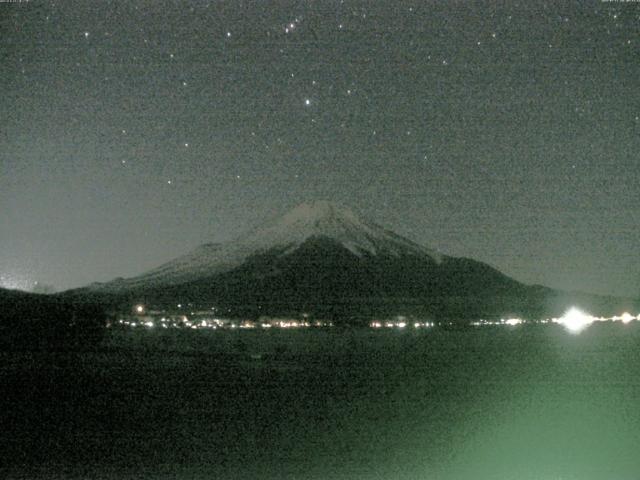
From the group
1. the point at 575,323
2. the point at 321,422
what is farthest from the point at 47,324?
the point at 575,323

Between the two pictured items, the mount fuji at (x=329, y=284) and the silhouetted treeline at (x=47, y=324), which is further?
the mount fuji at (x=329, y=284)

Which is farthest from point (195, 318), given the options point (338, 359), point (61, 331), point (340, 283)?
point (338, 359)

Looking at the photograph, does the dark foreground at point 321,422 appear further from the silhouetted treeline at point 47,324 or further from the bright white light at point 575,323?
the bright white light at point 575,323

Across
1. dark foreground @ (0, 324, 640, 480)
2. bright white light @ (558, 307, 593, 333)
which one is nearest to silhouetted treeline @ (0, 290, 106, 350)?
dark foreground @ (0, 324, 640, 480)

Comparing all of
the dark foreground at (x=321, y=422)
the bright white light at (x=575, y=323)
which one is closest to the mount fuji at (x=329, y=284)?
the bright white light at (x=575, y=323)

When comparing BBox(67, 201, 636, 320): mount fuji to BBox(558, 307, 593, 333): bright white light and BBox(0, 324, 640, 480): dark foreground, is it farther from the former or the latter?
BBox(0, 324, 640, 480): dark foreground

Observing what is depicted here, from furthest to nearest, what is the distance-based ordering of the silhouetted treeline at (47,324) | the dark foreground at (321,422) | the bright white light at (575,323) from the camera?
1. the bright white light at (575,323)
2. the silhouetted treeline at (47,324)
3. the dark foreground at (321,422)

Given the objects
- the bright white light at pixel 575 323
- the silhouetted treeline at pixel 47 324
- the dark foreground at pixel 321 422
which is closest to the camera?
the dark foreground at pixel 321 422
